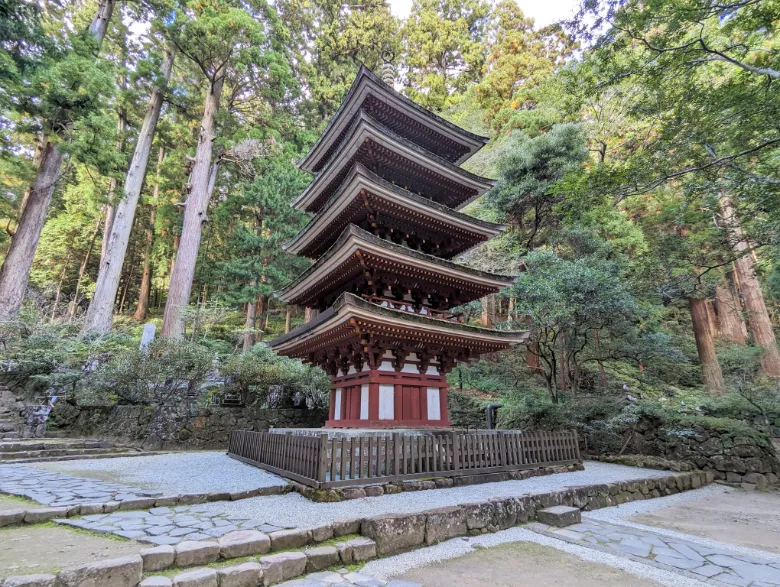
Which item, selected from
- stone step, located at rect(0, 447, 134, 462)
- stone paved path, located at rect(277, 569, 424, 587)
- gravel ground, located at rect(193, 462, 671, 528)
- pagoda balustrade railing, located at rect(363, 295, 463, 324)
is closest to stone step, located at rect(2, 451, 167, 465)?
stone step, located at rect(0, 447, 134, 462)

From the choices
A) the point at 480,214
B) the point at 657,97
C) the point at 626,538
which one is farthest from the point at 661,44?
the point at 480,214

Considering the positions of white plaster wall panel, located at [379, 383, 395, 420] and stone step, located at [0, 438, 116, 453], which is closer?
stone step, located at [0, 438, 116, 453]

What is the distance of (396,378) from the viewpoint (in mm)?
8547

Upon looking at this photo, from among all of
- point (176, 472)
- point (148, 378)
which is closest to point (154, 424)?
point (148, 378)

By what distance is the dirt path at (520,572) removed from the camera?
3.05 meters

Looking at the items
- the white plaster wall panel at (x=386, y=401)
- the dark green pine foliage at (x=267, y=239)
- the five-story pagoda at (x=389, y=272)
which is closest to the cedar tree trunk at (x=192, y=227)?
the dark green pine foliage at (x=267, y=239)

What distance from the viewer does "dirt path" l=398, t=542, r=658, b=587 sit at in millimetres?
3051

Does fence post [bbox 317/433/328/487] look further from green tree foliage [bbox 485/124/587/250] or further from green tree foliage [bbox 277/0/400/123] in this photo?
green tree foliage [bbox 277/0/400/123]

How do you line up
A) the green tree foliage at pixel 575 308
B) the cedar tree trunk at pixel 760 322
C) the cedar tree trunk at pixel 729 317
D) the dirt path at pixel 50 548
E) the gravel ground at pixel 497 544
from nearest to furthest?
the dirt path at pixel 50 548 < the gravel ground at pixel 497 544 < the green tree foliage at pixel 575 308 < the cedar tree trunk at pixel 760 322 < the cedar tree trunk at pixel 729 317

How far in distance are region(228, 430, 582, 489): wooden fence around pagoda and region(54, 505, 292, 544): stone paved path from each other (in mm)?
1531

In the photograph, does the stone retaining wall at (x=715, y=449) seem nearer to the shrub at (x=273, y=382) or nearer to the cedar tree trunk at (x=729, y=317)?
the shrub at (x=273, y=382)

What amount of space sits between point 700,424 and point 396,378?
7.67 m

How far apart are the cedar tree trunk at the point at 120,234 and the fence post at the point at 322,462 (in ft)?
44.7

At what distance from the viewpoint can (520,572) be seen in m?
3.27
